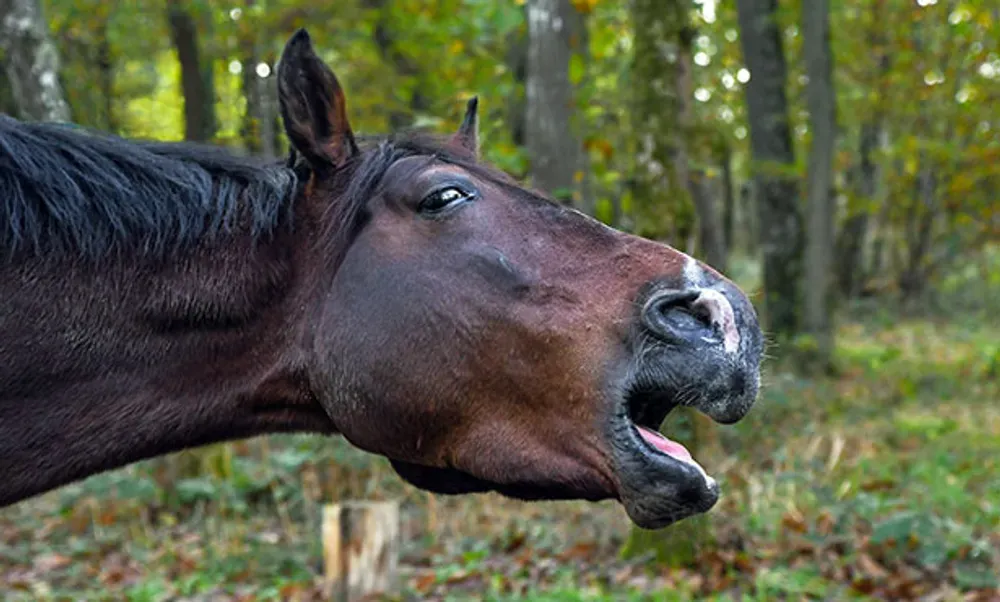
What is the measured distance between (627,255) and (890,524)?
15.3 ft

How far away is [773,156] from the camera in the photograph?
50.5 ft

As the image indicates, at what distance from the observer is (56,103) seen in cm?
630

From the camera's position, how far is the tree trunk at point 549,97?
8.55m

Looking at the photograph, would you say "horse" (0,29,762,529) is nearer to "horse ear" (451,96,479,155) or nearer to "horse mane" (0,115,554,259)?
"horse mane" (0,115,554,259)

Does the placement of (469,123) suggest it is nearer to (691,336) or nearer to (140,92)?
(691,336)

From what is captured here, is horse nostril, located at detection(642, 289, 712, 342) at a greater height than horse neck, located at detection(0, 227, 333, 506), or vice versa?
horse nostril, located at detection(642, 289, 712, 342)

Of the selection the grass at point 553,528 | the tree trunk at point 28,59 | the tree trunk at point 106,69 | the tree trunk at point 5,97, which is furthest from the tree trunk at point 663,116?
the tree trunk at point 106,69

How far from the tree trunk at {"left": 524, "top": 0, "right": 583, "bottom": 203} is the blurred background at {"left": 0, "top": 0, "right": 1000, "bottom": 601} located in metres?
0.02

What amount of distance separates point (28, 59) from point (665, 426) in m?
4.00

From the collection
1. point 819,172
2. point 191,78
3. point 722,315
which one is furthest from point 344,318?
point 819,172

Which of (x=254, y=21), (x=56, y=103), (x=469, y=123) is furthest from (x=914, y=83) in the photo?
(x=469, y=123)

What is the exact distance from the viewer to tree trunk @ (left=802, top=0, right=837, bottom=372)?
47.0 feet

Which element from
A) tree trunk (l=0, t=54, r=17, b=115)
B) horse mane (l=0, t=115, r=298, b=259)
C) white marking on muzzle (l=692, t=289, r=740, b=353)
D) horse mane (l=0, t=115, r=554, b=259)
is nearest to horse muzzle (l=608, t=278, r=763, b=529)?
white marking on muzzle (l=692, t=289, r=740, b=353)

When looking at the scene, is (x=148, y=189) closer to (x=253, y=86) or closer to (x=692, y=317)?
(x=692, y=317)
